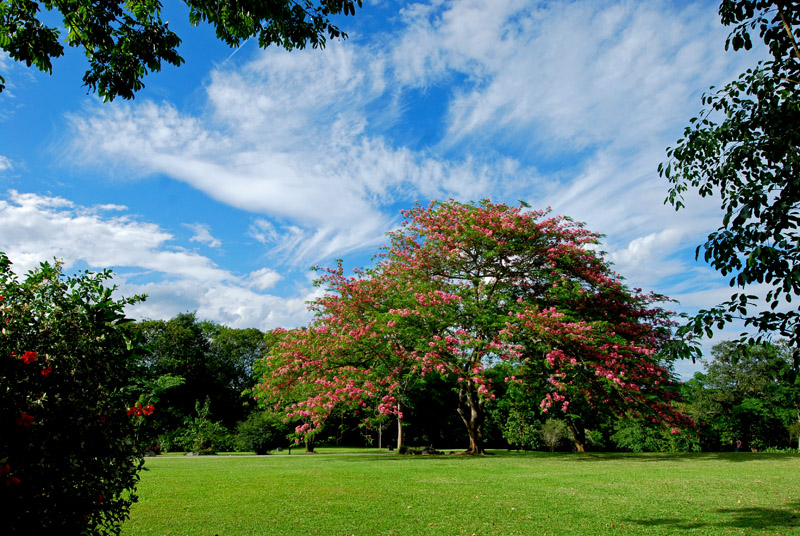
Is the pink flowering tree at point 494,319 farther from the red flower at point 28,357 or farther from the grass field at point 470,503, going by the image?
the red flower at point 28,357

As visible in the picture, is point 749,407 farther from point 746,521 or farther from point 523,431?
point 746,521

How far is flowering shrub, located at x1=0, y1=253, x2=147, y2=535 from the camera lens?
138 inches

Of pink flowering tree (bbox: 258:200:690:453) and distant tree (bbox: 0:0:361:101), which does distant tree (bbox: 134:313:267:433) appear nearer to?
pink flowering tree (bbox: 258:200:690:453)

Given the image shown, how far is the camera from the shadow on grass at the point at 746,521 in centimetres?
677

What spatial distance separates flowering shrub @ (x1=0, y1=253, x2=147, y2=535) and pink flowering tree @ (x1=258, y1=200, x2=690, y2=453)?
13264 millimetres

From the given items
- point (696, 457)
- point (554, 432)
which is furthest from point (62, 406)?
point (554, 432)

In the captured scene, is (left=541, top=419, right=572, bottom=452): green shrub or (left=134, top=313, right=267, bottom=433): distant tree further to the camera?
(left=134, top=313, right=267, bottom=433): distant tree

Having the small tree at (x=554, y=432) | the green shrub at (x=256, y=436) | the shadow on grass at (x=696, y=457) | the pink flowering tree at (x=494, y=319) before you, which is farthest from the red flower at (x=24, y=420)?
the small tree at (x=554, y=432)

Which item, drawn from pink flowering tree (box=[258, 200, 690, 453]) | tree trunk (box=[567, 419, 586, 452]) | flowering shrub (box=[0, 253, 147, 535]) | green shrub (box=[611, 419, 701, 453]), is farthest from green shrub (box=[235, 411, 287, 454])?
flowering shrub (box=[0, 253, 147, 535])

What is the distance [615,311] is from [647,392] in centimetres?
329

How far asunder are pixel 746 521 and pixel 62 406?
890 centimetres

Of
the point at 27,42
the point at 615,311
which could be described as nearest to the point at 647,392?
the point at 615,311

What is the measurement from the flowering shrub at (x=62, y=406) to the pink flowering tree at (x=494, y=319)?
43.5 ft

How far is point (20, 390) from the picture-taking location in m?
3.64
